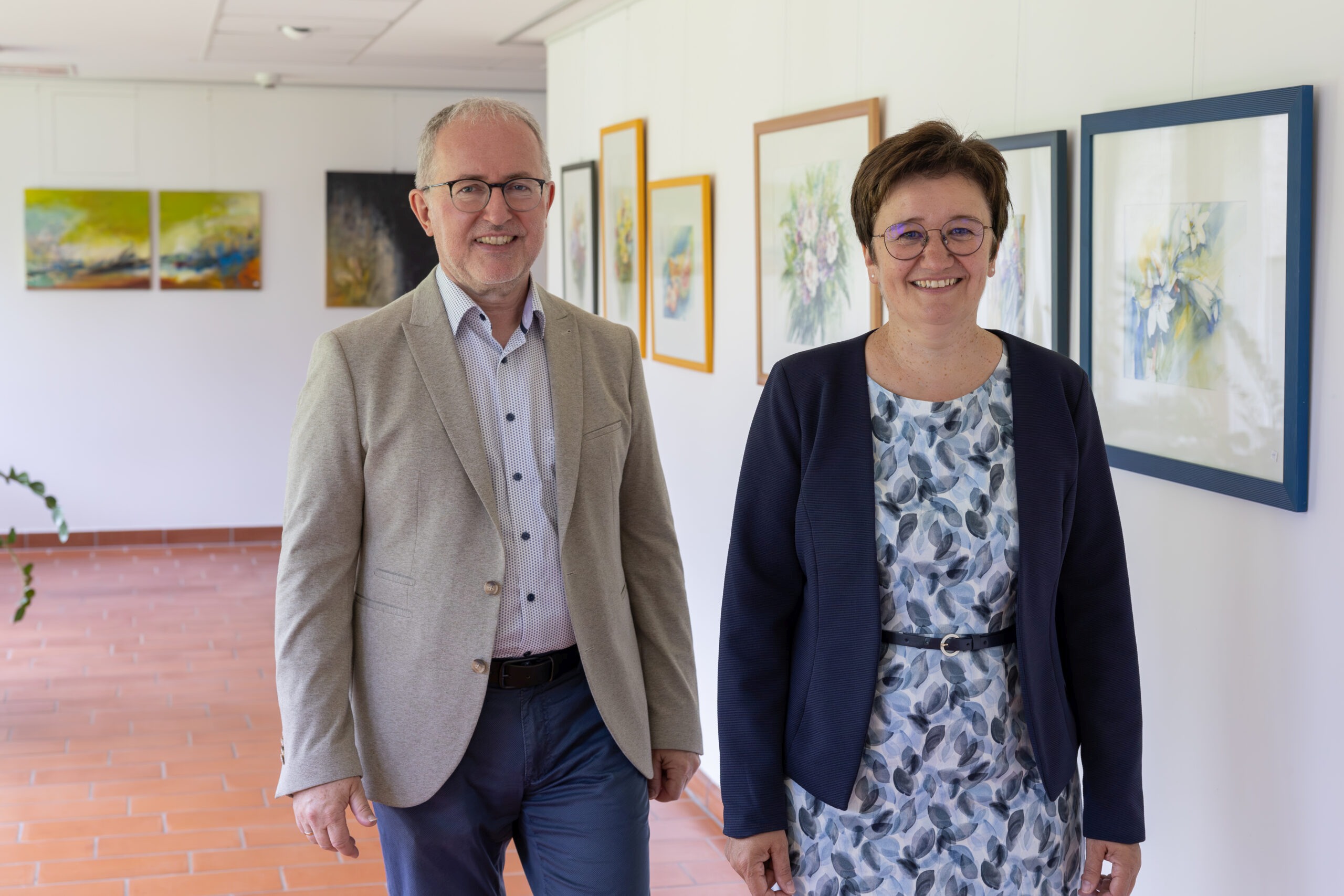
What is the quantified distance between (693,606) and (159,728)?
8.09 ft

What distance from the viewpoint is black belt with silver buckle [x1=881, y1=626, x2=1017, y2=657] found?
5.91ft

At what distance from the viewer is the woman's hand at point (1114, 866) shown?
1.91 meters

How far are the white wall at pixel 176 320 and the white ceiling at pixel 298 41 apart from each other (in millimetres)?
332

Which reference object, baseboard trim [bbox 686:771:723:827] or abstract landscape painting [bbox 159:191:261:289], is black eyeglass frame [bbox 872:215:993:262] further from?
abstract landscape painting [bbox 159:191:261:289]

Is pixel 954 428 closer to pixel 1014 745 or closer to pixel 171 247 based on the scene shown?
pixel 1014 745

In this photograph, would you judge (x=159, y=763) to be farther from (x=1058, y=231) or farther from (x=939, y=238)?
(x=939, y=238)

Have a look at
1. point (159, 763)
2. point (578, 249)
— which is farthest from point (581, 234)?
point (159, 763)

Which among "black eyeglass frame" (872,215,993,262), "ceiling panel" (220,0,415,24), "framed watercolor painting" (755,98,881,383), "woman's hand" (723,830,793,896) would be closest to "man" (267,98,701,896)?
"woman's hand" (723,830,793,896)

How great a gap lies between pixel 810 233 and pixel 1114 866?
2391 mm

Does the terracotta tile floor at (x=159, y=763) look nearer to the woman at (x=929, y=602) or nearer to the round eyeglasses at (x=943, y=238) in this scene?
the woman at (x=929, y=602)

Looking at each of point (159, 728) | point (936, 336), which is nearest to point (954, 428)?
point (936, 336)

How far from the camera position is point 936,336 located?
1.86m

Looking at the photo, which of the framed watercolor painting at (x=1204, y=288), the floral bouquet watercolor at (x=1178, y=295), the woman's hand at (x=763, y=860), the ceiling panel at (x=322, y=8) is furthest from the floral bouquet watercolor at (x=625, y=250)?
the woman's hand at (x=763, y=860)

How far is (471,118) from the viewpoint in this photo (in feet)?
6.79
